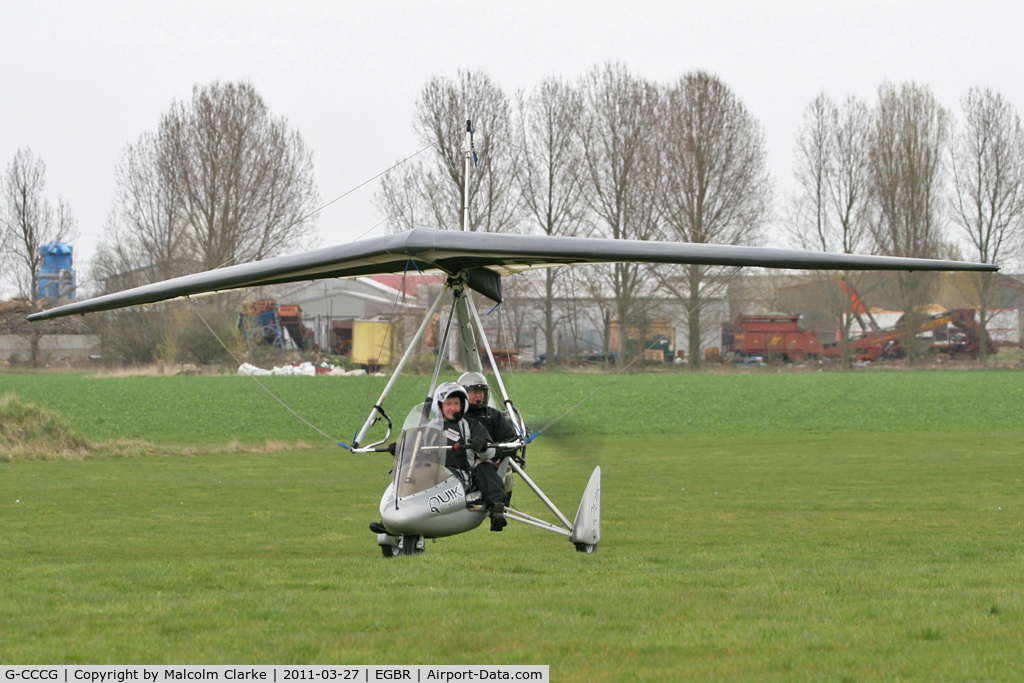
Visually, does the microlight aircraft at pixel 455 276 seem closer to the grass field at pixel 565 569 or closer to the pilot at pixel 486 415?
the pilot at pixel 486 415

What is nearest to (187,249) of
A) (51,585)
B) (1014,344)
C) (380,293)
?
(380,293)

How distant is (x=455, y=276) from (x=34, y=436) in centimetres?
1145

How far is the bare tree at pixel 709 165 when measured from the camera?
4953 centimetres

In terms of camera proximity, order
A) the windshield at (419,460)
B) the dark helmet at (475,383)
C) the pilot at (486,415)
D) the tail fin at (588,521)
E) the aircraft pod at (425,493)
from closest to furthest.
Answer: the aircraft pod at (425,493) < the windshield at (419,460) < the tail fin at (588,521) < the pilot at (486,415) < the dark helmet at (475,383)

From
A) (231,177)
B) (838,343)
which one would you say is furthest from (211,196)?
(838,343)

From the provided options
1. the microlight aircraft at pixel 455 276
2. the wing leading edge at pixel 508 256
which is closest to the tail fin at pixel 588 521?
the microlight aircraft at pixel 455 276

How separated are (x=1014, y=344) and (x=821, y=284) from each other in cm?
1031

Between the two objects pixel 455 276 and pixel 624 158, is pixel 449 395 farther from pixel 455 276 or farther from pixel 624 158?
pixel 624 158

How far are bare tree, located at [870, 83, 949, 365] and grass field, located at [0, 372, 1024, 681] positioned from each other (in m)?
37.0

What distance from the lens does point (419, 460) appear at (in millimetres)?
8086

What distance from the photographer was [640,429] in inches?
1022

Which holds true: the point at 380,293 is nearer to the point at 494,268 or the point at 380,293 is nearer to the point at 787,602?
the point at 494,268

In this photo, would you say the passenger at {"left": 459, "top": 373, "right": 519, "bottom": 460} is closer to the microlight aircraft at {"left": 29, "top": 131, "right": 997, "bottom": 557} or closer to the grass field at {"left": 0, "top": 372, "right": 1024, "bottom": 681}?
the microlight aircraft at {"left": 29, "top": 131, "right": 997, "bottom": 557}

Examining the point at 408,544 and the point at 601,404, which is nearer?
the point at 408,544
